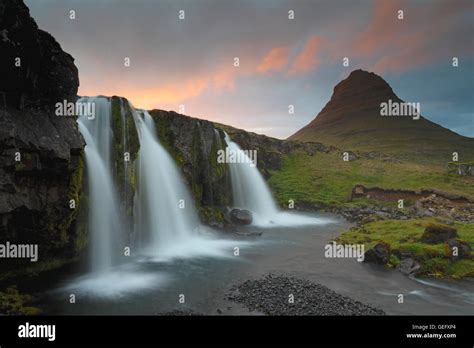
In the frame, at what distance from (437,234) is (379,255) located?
5949mm

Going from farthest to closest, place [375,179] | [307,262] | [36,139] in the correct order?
1. [375,179]
2. [307,262]
3. [36,139]

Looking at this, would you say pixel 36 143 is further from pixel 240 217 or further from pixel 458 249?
pixel 240 217

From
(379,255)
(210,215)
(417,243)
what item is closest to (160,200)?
(210,215)

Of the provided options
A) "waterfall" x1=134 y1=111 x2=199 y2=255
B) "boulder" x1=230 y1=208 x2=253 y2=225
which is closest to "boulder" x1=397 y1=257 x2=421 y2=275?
"waterfall" x1=134 y1=111 x2=199 y2=255

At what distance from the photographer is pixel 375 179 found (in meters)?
79.8

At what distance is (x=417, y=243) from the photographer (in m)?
26.8

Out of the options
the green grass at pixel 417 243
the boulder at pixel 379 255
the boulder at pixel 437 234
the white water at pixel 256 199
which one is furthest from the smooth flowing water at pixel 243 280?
the white water at pixel 256 199

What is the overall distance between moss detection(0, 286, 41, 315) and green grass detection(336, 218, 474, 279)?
24.1 meters

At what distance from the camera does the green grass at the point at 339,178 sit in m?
67.2

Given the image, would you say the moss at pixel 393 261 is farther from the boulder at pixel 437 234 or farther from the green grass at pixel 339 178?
the green grass at pixel 339 178
